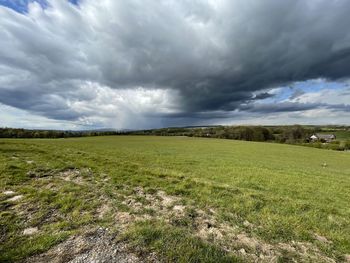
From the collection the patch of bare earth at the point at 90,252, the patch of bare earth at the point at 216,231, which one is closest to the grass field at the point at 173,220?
the patch of bare earth at the point at 216,231

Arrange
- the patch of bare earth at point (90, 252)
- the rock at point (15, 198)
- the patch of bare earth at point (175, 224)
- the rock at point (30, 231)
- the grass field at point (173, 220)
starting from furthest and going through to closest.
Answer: the rock at point (15, 198)
the rock at point (30, 231)
the grass field at point (173, 220)
the patch of bare earth at point (175, 224)
the patch of bare earth at point (90, 252)

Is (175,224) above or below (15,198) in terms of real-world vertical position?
below

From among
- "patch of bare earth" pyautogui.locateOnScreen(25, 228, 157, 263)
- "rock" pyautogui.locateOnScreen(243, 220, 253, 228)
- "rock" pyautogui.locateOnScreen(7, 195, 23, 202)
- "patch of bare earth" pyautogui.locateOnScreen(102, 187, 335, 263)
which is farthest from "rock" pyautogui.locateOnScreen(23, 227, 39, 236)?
"rock" pyautogui.locateOnScreen(243, 220, 253, 228)

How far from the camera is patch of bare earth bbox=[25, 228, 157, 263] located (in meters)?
3.53

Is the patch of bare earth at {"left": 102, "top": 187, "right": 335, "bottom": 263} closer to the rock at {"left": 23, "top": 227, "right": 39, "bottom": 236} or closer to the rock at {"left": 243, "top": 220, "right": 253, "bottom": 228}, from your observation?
the rock at {"left": 243, "top": 220, "right": 253, "bottom": 228}

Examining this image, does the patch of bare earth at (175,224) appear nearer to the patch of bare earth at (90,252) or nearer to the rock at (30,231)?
the patch of bare earth at (90,252)

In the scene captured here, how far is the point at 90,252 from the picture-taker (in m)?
3.71

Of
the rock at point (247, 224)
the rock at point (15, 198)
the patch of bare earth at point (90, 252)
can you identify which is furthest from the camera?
the rock at point (15, 198)

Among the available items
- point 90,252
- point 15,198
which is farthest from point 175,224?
point 15,198

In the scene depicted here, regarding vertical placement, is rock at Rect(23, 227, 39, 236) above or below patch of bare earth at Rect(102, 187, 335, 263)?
above

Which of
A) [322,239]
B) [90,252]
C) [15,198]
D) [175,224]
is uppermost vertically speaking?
[15,198]

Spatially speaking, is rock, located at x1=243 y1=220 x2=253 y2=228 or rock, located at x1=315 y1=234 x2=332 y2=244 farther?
rock, located at x1=243 y1=220 x2=253 y2=228

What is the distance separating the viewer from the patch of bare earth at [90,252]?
3.53 metres

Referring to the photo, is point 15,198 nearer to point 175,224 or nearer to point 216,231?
point 175,224
